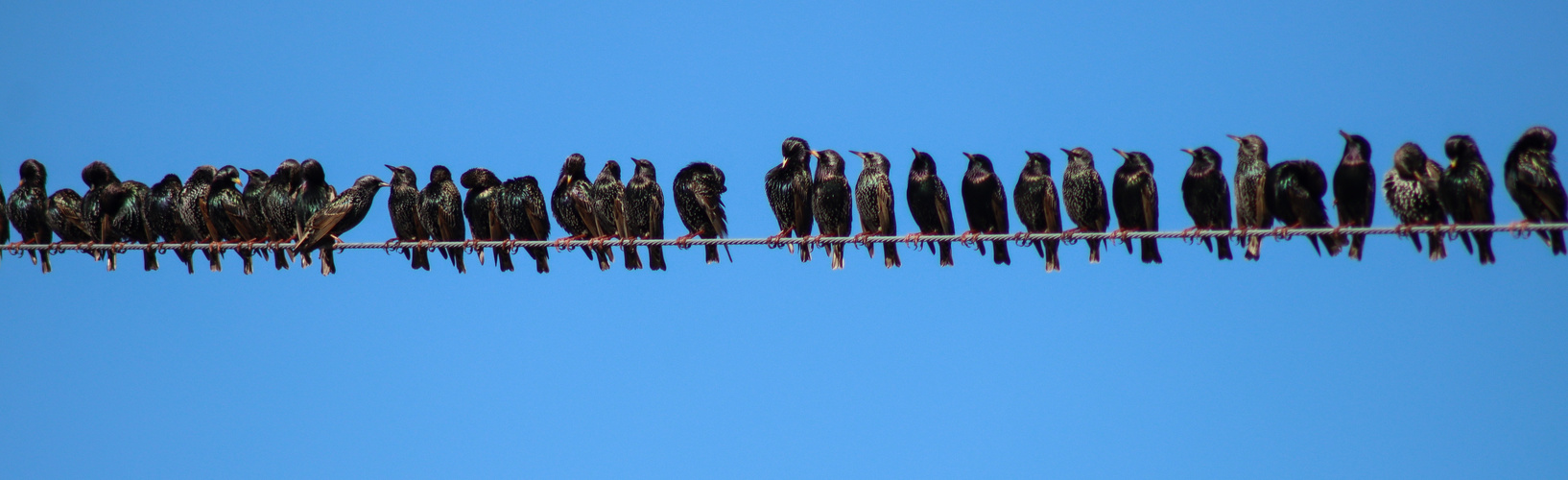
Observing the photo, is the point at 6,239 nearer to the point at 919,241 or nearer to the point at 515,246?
the point at 515,246

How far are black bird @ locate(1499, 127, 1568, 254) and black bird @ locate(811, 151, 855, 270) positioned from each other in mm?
4540

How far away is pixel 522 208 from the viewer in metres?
14.7

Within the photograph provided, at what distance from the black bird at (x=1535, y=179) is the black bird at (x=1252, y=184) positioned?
1.54m

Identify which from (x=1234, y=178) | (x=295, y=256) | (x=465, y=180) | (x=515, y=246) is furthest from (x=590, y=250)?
(x=1234, y=178)

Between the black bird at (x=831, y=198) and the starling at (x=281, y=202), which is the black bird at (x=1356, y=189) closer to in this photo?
the black bird at (x=831, y=198)

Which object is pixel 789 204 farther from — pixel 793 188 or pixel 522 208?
pixel 522 208

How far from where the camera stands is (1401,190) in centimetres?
1193

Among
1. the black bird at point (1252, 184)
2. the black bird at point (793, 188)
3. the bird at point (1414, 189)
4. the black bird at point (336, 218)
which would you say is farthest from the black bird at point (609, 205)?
the bird at point (1414, 189)

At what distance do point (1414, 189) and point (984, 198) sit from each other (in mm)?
2958

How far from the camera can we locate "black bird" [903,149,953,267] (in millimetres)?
13508

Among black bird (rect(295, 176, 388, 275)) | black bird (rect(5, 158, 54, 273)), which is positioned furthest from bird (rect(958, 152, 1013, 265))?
black bird (rect(5, 158, 54, 273))

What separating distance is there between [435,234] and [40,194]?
161 inches

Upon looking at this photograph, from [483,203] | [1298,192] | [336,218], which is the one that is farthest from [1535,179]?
[336,218]

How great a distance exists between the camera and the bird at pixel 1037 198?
13305 millimetres
